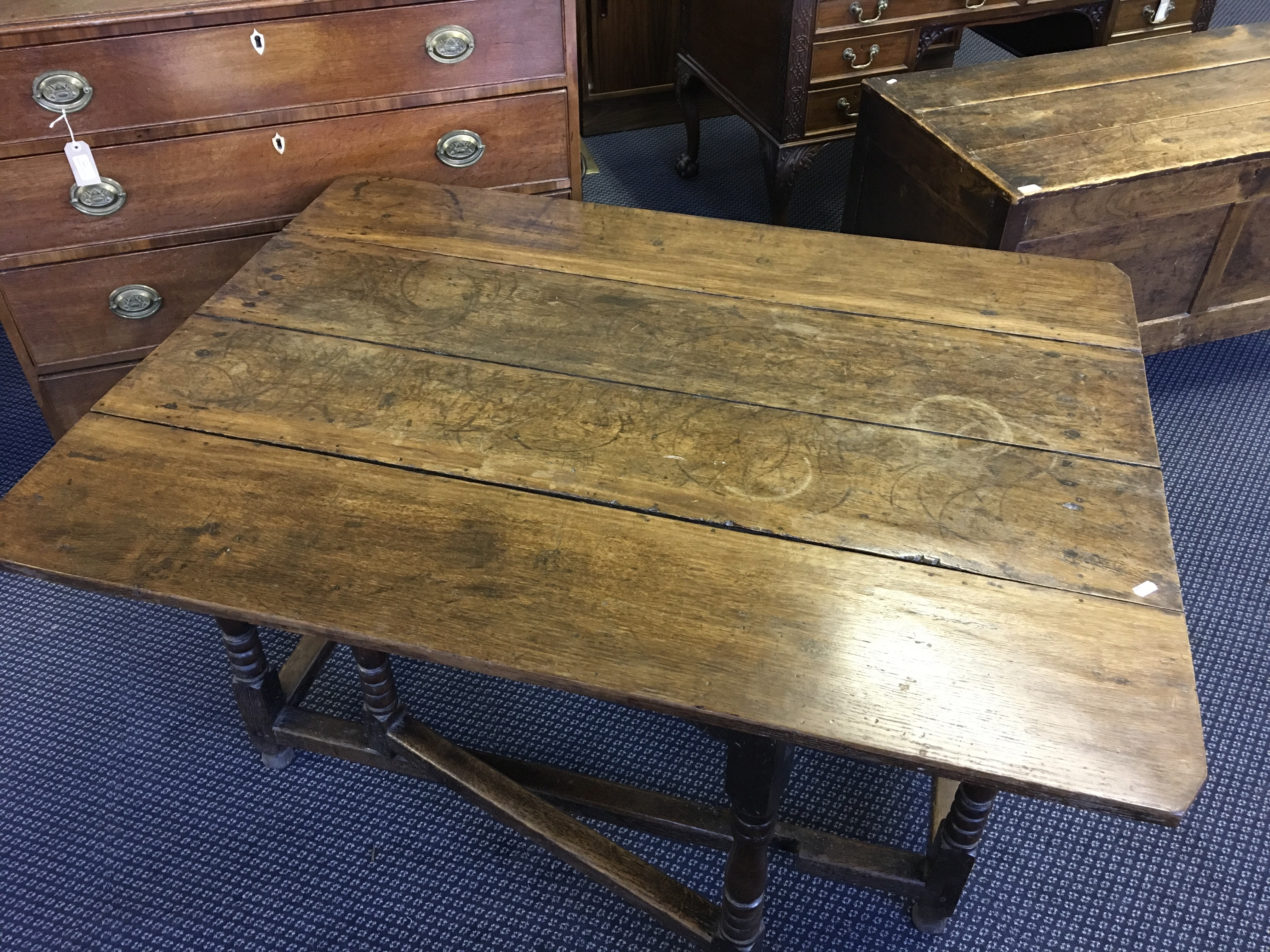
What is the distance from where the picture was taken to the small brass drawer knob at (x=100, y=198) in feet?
5.42

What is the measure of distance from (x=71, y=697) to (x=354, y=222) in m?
0.94

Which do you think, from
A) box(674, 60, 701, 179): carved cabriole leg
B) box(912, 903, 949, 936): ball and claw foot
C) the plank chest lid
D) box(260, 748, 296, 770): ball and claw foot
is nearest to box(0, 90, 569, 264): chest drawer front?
the plank chest lid

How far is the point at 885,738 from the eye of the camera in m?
0.88

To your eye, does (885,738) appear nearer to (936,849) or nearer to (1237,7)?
(936,849)

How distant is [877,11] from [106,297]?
1817 millimetres

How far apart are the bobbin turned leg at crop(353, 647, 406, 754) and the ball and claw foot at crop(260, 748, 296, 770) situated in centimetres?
18

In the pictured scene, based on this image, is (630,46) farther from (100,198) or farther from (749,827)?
(749,827)

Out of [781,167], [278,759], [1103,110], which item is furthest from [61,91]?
[1103,110]

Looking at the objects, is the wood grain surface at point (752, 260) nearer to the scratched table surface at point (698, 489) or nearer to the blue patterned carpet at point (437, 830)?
the scratched table surface at point (698, 489)

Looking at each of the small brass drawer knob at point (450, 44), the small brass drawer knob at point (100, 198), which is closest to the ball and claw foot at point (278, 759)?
the small brass drawer knob at point (100, 198)

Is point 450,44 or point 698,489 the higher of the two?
point 450,44

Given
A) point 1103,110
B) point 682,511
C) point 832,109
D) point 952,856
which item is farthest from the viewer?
point 832,109

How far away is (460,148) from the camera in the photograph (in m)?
1.83

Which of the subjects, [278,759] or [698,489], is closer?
[698,489]
